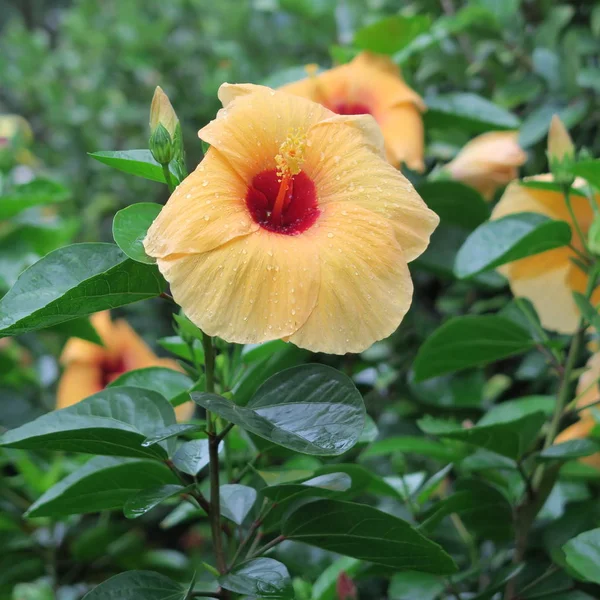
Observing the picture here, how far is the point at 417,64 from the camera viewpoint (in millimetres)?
1503

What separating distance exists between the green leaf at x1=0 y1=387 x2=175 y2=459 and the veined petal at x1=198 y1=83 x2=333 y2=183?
251 millimetres

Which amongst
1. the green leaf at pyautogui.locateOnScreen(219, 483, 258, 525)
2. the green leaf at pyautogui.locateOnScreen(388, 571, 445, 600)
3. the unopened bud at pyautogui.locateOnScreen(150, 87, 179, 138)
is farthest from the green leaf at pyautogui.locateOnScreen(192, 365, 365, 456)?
the green leaf at pyautogui.locateOnScreen(388, 571, 445, 600)

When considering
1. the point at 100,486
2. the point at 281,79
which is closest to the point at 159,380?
the point at 100,486

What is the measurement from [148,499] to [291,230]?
0.97 ft

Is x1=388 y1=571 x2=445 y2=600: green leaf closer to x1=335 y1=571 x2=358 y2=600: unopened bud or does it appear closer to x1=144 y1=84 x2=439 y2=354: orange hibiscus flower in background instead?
x1=335 y1=571 x2=358 y2=600: unopened bud

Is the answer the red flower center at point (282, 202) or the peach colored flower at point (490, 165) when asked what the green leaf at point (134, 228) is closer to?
the red flower center at point (282, 202)

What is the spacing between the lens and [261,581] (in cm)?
66

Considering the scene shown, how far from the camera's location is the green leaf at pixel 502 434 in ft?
2.85

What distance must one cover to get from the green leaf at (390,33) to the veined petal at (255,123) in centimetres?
62

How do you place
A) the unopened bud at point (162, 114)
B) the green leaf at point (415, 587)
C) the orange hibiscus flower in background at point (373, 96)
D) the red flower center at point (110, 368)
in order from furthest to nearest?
the red flower center at point (110, 368) → the orange hibiscus flower in background at point (373, 96) → the green leaf at point (415, 587) → the unopened bud at point (162, 114)

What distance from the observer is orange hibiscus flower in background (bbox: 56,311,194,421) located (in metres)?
1.49

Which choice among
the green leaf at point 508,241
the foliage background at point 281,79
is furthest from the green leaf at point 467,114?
the green leaf at point 508,241

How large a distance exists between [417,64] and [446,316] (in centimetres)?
54

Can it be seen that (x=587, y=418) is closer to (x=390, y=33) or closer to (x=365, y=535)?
(x=365, y=535)
